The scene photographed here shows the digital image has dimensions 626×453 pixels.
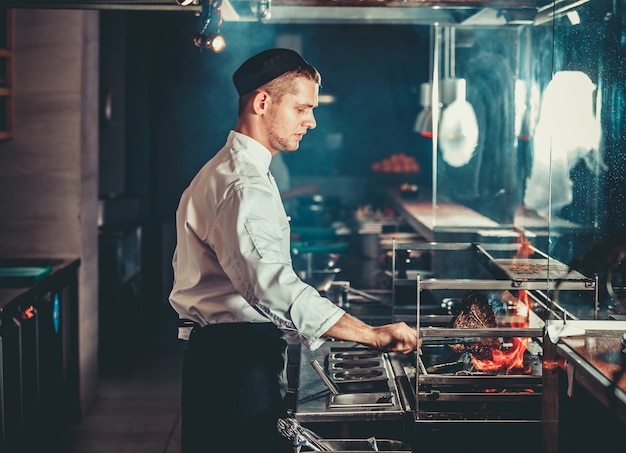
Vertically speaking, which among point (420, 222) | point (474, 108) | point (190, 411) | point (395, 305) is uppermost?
point (474, 108)

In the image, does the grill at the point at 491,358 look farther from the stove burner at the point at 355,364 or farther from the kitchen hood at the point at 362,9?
the kitchen hood at the point at 362,9

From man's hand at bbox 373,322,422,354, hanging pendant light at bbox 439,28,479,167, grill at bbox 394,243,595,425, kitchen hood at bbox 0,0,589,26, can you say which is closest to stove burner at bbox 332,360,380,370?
grill at bbox 394,243,595,425

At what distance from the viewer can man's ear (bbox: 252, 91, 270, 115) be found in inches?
108

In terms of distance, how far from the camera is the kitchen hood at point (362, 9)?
3.28 metres

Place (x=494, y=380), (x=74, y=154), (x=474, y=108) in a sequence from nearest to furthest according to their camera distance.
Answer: (x=494, y=380)
(x=74, y=154)
(x=474, y=108)

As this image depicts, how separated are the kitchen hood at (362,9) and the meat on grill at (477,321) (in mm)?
1124

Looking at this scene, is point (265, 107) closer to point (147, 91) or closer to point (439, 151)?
point (439, 151)

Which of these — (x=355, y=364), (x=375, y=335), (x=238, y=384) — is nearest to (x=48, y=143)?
(x=355, y=364)

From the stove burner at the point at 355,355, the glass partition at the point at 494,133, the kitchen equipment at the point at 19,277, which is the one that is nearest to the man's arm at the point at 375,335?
the stove burner at the point at 355,355

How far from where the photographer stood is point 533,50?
495 cm

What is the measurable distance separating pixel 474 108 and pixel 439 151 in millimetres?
337

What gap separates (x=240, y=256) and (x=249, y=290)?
0.10 meters

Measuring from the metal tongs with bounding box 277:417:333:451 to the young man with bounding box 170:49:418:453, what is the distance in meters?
0.23

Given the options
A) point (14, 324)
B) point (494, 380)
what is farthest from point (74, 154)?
point (494, 380)
